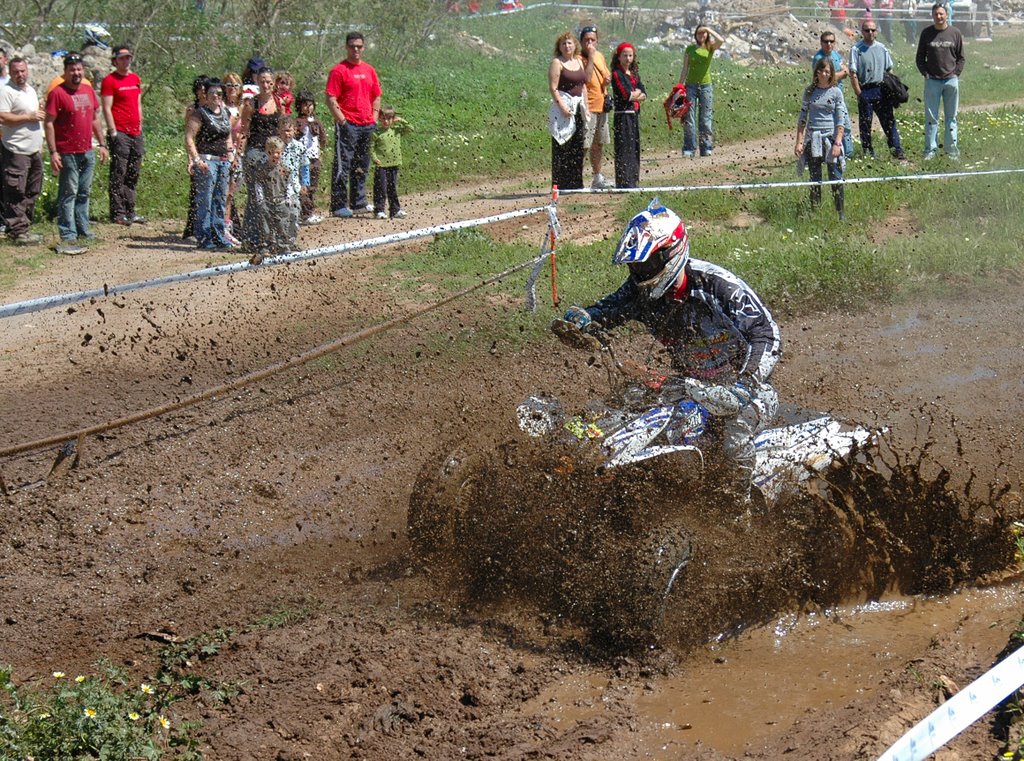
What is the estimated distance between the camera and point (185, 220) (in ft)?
51.3

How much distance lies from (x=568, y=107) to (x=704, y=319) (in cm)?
865

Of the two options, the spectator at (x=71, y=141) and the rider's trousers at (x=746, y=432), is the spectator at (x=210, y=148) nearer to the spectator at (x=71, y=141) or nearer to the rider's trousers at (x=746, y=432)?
the spectator at (x=71, y=141)

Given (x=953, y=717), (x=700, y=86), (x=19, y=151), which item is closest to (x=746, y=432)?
(x=953, y=717)

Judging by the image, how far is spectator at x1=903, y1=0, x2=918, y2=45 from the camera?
33.1m

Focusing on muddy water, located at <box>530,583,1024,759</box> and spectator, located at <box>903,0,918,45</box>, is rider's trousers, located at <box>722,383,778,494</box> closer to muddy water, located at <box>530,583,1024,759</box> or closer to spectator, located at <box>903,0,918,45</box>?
muddy water, located at <box>530,583,1024,759</box>

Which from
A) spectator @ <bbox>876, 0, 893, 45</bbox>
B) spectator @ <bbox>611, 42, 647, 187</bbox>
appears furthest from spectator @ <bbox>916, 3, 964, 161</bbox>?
spectator @ <bbox>876, 0, 893, 45</bbox>

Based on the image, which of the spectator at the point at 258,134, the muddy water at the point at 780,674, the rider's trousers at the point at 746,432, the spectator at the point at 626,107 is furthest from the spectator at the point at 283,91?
the muddy water at the point at 780,674

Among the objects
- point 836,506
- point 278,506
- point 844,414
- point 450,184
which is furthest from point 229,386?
point 450,184

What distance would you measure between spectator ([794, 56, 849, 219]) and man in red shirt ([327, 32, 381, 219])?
5190 mm

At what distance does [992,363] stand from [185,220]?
9.70 metres

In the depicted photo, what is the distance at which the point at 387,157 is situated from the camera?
15062 millimetres

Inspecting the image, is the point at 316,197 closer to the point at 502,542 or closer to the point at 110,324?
the point at 110,324

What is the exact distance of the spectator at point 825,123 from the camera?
14812mm

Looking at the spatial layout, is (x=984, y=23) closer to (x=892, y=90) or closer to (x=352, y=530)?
(x=892, y=90)
